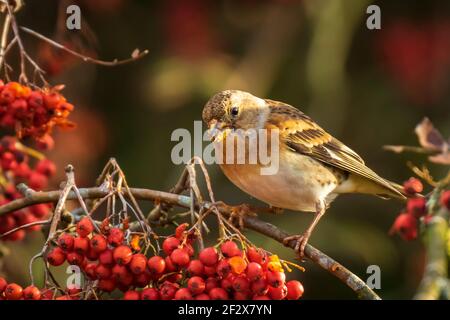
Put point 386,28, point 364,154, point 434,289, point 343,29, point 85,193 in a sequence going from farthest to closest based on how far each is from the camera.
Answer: point 386,28 < point 364,154 < point 343,29 < point 85,193 < point 434,289

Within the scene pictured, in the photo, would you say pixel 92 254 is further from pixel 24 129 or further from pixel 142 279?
pixel 24 129

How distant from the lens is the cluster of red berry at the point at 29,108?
2936 mm

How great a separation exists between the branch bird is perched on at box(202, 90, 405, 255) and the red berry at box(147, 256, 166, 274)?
0.94 m

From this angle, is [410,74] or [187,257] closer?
[187,257]

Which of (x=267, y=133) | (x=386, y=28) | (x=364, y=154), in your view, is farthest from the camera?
(x=386, y=28)

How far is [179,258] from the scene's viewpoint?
7.61ft

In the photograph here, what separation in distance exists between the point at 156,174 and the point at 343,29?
160 centimetres

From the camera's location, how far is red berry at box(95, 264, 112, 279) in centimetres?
236

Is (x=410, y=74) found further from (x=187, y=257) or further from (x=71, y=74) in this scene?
(x=187, y=257)

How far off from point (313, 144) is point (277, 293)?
1.63 metres

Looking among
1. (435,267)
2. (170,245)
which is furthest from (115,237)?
(435,267)

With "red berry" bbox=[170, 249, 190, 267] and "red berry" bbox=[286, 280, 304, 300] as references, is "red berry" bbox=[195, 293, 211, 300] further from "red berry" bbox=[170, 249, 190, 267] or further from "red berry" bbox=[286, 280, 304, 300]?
"red berry" bbox=[286, 280, 304, 300]
